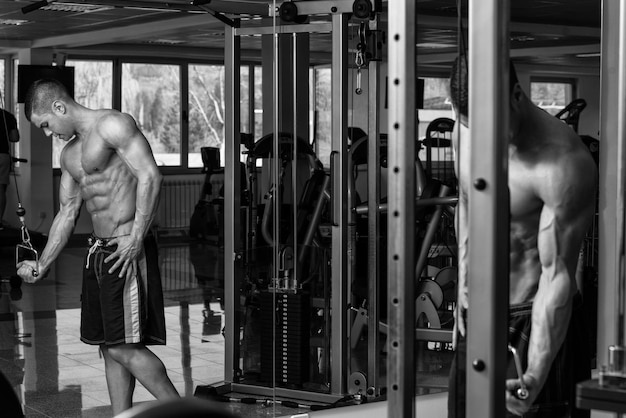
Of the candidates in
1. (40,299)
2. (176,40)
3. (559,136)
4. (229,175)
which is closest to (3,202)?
(40,299)

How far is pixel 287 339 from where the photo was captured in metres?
4.74

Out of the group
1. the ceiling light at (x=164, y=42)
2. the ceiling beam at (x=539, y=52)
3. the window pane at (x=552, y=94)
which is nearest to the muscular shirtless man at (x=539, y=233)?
the ceiling light at (x=164, y=42)

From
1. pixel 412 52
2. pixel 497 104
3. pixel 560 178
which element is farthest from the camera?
pixel 560 178

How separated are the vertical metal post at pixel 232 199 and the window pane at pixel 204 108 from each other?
8873 millimetres

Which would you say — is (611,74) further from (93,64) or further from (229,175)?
(93,64)

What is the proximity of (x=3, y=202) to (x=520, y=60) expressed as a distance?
8.32 m

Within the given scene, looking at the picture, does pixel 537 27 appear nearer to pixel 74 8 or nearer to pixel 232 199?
pixel 74 8

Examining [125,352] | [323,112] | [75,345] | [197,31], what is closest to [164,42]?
[197,31]

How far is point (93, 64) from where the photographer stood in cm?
1282

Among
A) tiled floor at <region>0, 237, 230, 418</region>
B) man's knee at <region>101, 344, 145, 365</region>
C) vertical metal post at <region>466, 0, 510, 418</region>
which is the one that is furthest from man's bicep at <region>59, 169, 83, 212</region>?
vertical metal post at <region>466, 0, 510, 418</region>

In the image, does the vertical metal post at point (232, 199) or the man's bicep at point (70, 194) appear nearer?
the man's bicep at point (70, 194)

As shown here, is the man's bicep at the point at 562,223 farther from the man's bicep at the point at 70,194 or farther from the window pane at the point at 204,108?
the window pane at the point at 204,108

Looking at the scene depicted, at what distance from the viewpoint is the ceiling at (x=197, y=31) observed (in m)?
9.46

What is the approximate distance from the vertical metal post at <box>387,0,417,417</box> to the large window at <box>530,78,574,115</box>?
1510cm
